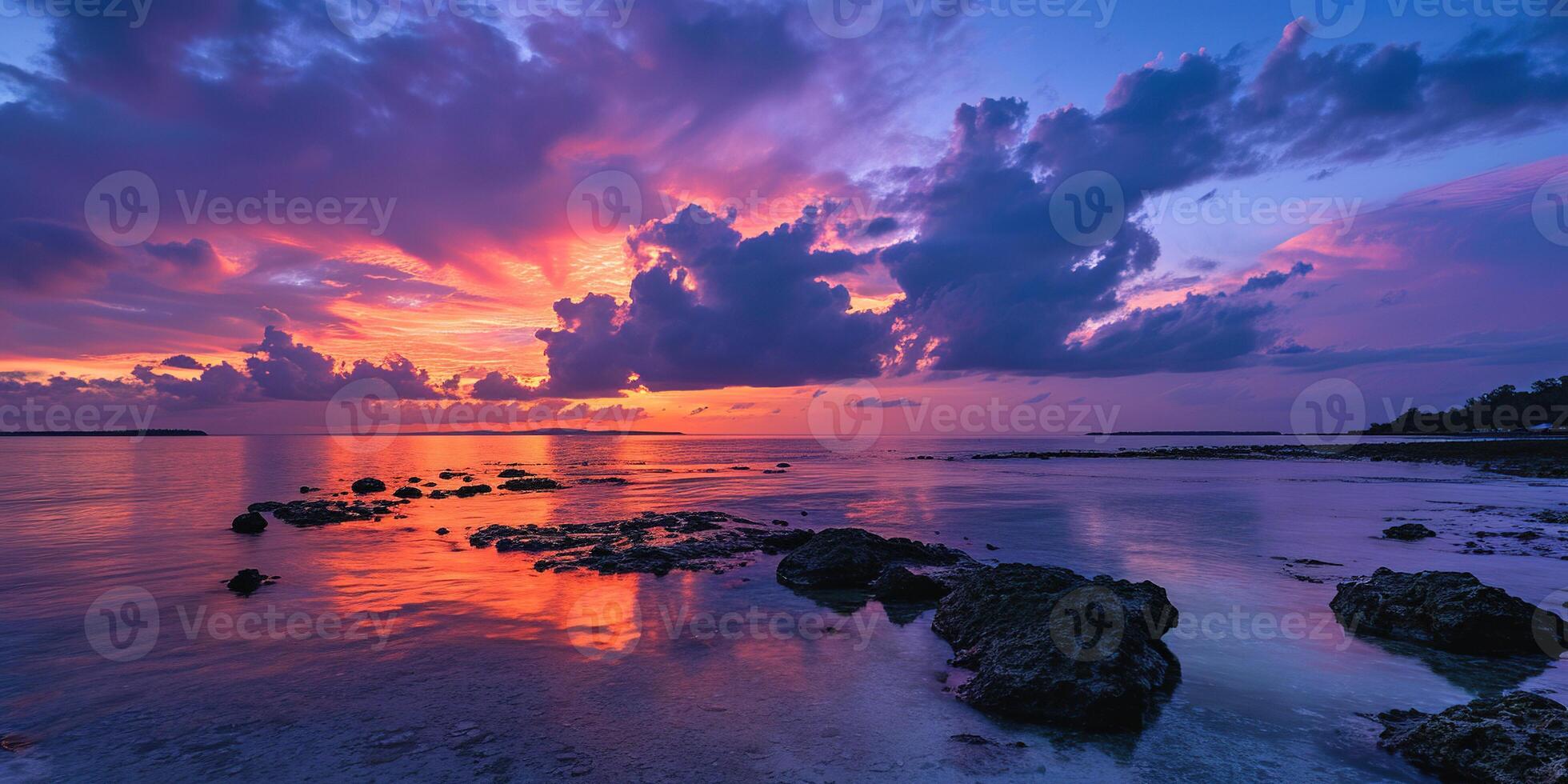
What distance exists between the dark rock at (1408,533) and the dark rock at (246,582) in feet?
124

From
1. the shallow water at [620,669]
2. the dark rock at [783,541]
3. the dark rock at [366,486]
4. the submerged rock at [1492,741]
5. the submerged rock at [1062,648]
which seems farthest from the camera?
the dark rock at [366,486]

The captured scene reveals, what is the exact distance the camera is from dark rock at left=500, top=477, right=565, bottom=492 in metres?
50.5

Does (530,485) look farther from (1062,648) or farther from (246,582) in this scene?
(1062,648)

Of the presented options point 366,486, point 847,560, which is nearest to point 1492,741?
point 847,560

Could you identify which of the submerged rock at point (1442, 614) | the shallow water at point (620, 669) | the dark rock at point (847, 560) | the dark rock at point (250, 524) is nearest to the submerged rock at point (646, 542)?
the shallow water at point (620, 669)

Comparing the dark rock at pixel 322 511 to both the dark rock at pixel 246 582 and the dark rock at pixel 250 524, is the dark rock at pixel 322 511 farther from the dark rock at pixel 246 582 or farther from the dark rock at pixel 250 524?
the dark rock at pixel 246 582

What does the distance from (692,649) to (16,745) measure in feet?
29.9

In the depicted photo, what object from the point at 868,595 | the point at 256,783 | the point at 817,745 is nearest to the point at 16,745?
the point at 256,783

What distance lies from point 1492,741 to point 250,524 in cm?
3666

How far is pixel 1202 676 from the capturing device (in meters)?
10.6

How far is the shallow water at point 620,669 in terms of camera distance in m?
8.05

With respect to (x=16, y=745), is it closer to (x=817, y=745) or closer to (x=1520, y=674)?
(x=817, y=745)

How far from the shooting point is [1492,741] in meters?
7.40

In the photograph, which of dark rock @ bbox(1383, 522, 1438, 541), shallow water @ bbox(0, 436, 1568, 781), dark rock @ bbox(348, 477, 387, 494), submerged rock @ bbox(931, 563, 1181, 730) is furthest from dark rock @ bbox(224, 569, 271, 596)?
dark rock @ bbox(1383, 522, 1438, 541)
